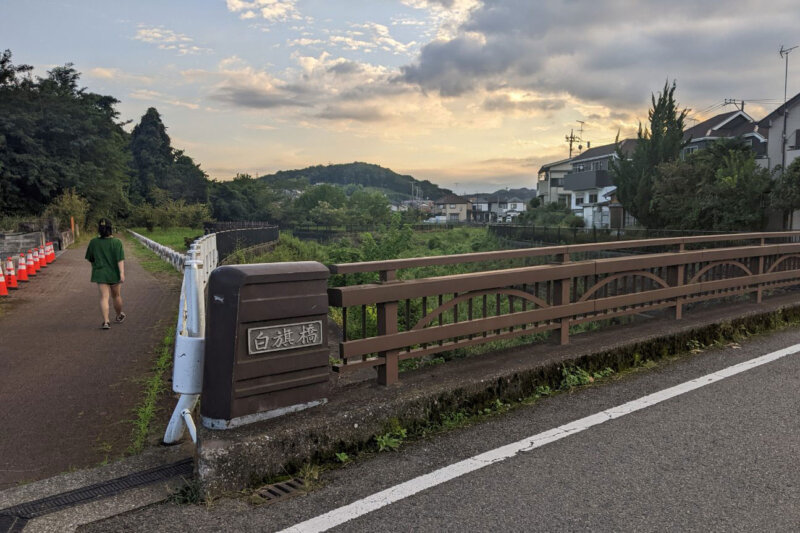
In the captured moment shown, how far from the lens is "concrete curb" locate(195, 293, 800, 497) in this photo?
3312mm

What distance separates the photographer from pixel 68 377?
629 centimetres

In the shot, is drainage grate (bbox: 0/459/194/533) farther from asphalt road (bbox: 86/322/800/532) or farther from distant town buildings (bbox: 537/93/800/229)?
distant town buildings (bbox: 537/93/800/229)

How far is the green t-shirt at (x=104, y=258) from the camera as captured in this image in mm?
8930

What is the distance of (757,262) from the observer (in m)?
7.65

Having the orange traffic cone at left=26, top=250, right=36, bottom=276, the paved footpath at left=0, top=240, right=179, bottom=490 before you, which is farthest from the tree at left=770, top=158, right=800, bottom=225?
the orange traffic cone at left=26, top=250, right=36, bottom=276

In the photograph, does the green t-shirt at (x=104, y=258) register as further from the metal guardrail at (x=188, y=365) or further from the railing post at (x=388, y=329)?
the railing post at (x=388, y=329)

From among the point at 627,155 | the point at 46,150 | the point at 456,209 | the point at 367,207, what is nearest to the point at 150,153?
the point at 367,207

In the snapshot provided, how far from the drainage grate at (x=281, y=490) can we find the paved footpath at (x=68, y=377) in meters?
1.62

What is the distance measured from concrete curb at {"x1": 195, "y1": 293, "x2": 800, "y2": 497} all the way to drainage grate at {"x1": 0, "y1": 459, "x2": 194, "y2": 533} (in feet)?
1.48

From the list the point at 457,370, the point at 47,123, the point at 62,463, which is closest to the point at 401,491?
the point at 457,370

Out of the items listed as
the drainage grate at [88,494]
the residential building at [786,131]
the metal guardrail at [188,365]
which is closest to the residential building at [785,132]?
the residential building at [786,131]

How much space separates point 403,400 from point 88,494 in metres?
1.96

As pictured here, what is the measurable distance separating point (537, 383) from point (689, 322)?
257 cm

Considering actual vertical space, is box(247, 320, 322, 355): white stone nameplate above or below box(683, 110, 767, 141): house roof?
below
